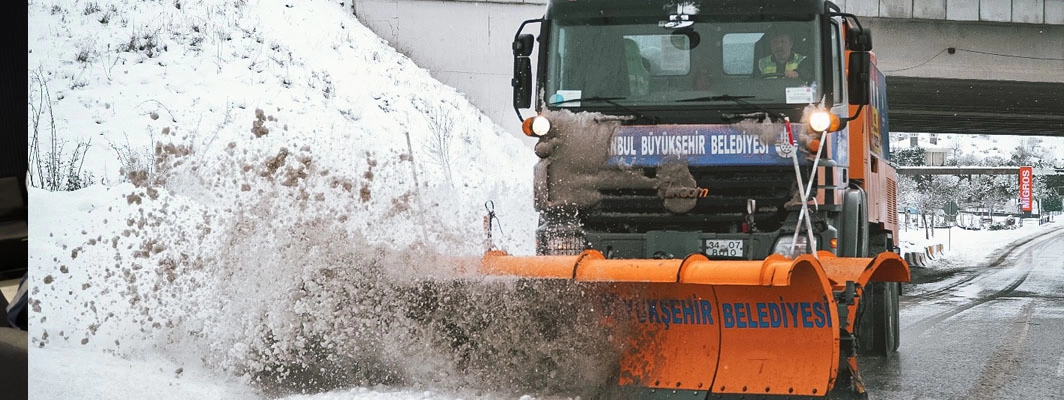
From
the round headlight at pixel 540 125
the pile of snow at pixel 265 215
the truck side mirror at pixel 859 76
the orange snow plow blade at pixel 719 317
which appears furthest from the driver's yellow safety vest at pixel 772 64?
the pile of snow at pixel 265 215

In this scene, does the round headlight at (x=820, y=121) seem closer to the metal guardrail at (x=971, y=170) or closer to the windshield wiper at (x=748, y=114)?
the windshield wiper at (x=748, y=114)

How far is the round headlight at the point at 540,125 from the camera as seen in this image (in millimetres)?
7031

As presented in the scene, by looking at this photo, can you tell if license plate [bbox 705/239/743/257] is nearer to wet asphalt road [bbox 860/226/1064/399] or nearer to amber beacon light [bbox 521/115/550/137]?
wet asphalt road [bbox 860/226/1064/399]

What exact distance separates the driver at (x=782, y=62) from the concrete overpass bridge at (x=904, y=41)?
37.3ft

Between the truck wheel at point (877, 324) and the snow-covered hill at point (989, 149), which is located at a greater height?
the snow-covered hill at point (989, 149)

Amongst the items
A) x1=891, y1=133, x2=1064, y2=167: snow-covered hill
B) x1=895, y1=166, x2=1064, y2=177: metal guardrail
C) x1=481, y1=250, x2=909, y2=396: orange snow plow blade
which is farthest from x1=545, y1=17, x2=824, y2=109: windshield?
x1=891, y1=133, x2=1064, y2=167: snow-covered hill

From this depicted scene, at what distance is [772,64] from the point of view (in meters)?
6.84

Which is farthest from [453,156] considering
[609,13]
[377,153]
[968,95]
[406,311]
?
[968,95]

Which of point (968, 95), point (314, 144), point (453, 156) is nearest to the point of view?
point (314, 144)

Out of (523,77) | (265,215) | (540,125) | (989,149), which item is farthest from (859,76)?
(989,149)

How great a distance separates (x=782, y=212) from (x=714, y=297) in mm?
1271

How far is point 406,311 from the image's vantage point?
232 inches

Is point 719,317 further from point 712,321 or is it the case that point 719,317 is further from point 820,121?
point 820,121

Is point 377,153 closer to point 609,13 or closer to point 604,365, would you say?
point 609,13
